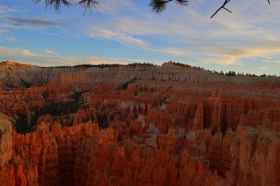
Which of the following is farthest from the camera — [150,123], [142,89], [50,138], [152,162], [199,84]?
[142,89]

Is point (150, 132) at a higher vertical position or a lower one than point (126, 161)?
lower

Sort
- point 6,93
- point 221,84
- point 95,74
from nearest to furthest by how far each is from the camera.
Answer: point 221,84 < point 6,93 < point 95,74

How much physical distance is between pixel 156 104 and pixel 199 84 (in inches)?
274

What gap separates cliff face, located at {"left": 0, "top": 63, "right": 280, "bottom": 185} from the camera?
11.6 metres

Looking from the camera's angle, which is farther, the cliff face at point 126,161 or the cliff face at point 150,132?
the cliff face at point 150,132

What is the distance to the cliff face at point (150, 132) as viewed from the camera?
38.0 feet

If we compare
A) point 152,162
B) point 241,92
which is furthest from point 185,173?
point 241,92

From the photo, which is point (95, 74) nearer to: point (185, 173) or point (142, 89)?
point (142, 89)

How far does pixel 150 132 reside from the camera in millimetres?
25578

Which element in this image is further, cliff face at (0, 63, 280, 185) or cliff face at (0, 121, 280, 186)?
cliff face at (0, 63, 280, 185)

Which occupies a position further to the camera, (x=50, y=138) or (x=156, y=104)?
(x=156, y=104)

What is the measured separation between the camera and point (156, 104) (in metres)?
41.3

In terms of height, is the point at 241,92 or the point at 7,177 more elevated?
the point at 241,92

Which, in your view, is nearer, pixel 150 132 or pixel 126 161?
pixel 126 161
